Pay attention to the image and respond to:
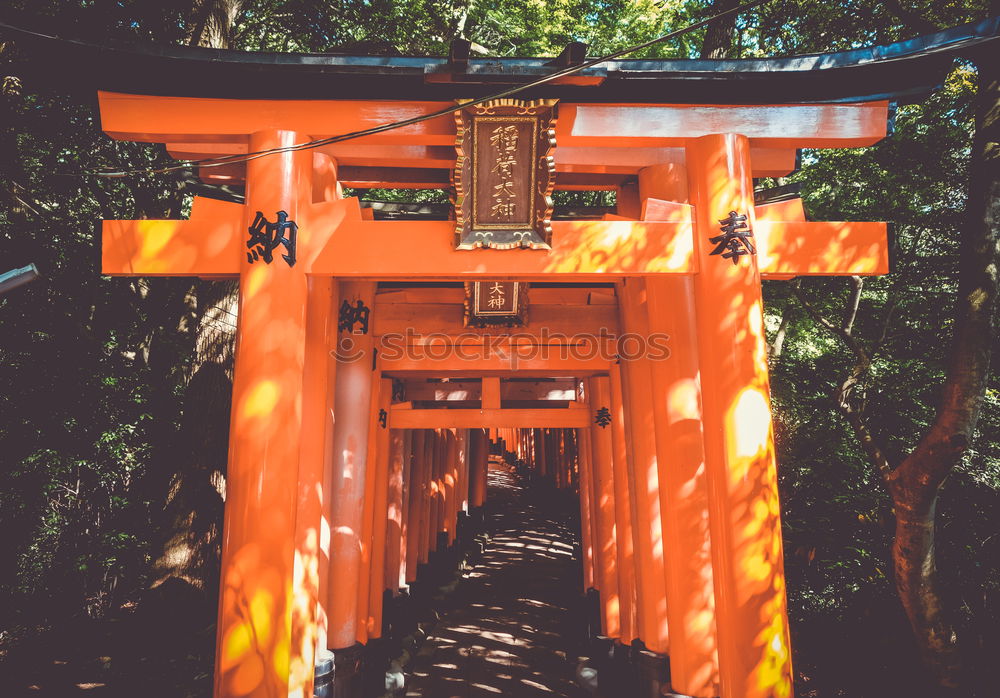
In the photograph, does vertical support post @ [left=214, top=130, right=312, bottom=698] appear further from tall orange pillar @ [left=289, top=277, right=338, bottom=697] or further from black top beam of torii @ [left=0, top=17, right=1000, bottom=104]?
tall orange pillar @ [left=289, top=277, right=338, bottom=697]

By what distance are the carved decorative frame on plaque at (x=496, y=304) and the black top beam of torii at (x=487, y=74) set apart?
122 inches

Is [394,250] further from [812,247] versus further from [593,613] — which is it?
[593,613]

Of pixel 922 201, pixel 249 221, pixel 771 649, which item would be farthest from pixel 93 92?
pixel 922 201

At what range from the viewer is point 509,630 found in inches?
414

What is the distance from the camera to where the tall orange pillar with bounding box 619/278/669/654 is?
570cm

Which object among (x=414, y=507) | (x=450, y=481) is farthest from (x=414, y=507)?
(x=450, y=481)

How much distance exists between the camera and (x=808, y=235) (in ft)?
14.7

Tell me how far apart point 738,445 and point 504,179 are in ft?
8.03

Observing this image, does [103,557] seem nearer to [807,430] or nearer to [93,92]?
[93,92]

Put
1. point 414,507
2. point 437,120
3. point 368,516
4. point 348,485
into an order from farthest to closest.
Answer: point 414,507 → point 368,516 → point 348,485 → point 437,120

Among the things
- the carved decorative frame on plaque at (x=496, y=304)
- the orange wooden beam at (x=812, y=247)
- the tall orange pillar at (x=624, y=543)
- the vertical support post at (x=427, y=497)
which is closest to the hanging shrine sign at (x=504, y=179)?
the orange wooden beam at (x=812, y=247)

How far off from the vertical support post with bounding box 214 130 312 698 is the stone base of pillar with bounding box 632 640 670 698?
11.6 feet

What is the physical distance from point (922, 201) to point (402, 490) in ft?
Answer: 29.1

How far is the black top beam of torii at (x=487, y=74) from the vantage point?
411 cm
